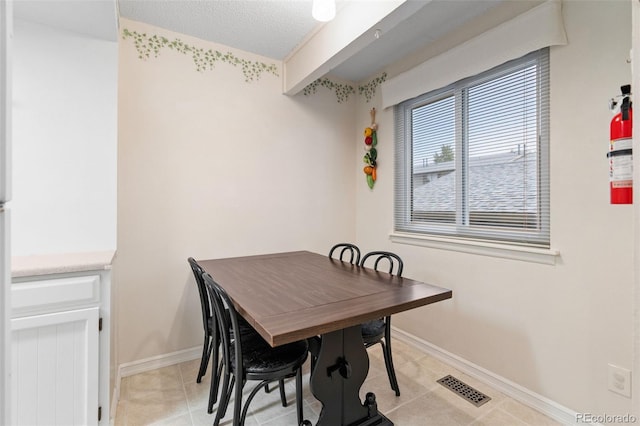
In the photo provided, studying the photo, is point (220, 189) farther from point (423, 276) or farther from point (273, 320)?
point (423, 276)

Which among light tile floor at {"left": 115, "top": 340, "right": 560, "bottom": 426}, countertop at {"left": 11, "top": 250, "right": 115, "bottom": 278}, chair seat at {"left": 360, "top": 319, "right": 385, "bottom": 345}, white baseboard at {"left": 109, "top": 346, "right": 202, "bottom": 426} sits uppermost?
countertop at {"left": 11, "top": 250, "right": 115, "bottom": 278}

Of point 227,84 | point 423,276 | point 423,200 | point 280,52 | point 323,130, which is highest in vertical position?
point 280,52

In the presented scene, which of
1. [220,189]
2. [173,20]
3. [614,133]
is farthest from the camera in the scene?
[220,189]

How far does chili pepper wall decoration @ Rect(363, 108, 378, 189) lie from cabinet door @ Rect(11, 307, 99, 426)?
2.47 meters

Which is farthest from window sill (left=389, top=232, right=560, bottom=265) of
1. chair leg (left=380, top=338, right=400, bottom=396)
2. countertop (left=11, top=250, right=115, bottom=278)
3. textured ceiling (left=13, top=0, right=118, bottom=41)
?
textured ceiling (left=13, top=0, right=118, bottom=41)

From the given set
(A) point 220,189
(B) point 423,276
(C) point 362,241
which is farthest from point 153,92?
(B) point 423,276

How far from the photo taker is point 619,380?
159 cm

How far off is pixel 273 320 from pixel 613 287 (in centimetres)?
174

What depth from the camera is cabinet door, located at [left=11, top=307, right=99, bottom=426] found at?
1.40 metres

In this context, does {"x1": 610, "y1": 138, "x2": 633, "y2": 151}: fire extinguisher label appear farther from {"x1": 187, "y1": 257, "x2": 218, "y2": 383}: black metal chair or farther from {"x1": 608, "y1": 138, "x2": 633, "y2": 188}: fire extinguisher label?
{"x1": 187, "y1": 257, "x2": 218, "y2": 383}: black metal chair

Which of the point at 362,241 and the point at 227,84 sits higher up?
the point at 227,84

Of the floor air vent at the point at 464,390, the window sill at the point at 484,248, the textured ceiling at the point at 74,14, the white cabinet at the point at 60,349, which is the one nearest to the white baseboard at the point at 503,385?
the floor air vent at the point at 464,390

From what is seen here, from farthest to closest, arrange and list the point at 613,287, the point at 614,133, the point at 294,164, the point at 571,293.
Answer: the point at 294,164 < the point at 571,293 < the point at 613,287 < the point at 614,133

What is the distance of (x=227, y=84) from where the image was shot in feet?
8.75
